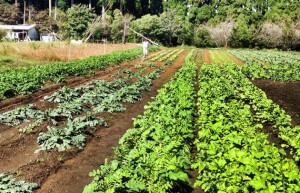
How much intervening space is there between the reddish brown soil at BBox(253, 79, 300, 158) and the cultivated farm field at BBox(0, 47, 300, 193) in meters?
0.05

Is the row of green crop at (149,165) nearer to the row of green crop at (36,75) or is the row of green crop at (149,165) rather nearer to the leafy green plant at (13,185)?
the leafy green plant at (13,185)

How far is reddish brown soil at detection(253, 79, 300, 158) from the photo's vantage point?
9.08 m

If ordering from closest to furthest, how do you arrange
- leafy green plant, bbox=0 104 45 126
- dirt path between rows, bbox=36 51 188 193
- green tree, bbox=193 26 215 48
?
dirt path between rows, bbox=36 51 188 193 → leafy green plant, bbox=0 104 45 126 → green tree, bbox=193 26 215 48

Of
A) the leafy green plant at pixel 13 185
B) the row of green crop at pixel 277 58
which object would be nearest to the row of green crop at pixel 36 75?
the leafy green plant at pixel 13 185

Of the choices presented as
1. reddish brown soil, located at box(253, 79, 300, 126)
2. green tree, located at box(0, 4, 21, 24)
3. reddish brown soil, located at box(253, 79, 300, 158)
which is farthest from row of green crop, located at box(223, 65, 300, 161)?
green tree, located at box(0, 4, 21, 24)

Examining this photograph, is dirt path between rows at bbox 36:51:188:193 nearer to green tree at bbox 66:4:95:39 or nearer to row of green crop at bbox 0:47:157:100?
row of green crop at bbox 0:47:157:100

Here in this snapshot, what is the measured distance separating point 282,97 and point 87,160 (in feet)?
33.5

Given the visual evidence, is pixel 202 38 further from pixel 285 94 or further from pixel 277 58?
pixel 285 94

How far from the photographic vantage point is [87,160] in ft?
23.3

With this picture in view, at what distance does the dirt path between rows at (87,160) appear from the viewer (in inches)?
236

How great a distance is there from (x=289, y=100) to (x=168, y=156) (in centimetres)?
1012

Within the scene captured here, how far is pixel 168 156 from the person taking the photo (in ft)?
17.0

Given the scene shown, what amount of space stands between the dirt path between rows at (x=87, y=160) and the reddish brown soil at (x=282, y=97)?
4.08 m

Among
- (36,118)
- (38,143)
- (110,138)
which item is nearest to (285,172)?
Answer: (110,138)
